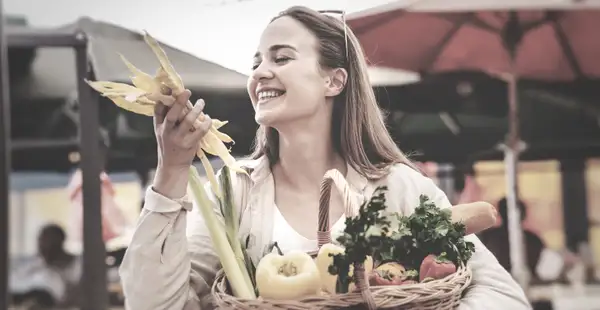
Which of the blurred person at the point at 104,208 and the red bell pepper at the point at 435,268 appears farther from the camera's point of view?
the blurred person at the point at 104,208

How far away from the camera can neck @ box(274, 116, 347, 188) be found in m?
1.81

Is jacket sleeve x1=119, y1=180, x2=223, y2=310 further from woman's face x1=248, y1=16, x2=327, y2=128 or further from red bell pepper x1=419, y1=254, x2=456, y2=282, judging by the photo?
red bell pepper x1=419, y1=254, x2=456, y2=282

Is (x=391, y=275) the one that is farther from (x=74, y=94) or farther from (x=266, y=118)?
(x=74, y=94)

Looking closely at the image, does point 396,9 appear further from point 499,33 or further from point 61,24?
point 61,24

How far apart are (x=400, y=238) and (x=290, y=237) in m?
0.30

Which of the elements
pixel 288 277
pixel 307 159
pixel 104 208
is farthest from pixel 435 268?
pixel 104 208

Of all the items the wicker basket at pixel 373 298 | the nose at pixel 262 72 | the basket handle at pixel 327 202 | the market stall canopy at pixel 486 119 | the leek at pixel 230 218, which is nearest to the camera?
the wicker basket at pixel 373 298

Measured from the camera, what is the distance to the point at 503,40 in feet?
6.37

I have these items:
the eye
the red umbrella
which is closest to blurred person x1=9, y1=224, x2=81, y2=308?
the eye

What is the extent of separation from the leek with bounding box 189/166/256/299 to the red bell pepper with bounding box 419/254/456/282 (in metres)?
0.38

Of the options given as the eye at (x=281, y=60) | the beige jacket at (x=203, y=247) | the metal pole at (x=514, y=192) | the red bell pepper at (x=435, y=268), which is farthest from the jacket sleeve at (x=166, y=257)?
the metal pole at (x=514, y=192)

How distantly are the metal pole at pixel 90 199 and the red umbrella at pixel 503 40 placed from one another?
779mm

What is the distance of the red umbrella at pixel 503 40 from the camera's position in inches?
74.3

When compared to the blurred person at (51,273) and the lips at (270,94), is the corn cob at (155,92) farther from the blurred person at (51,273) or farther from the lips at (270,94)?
the blurred person at (51,273)
